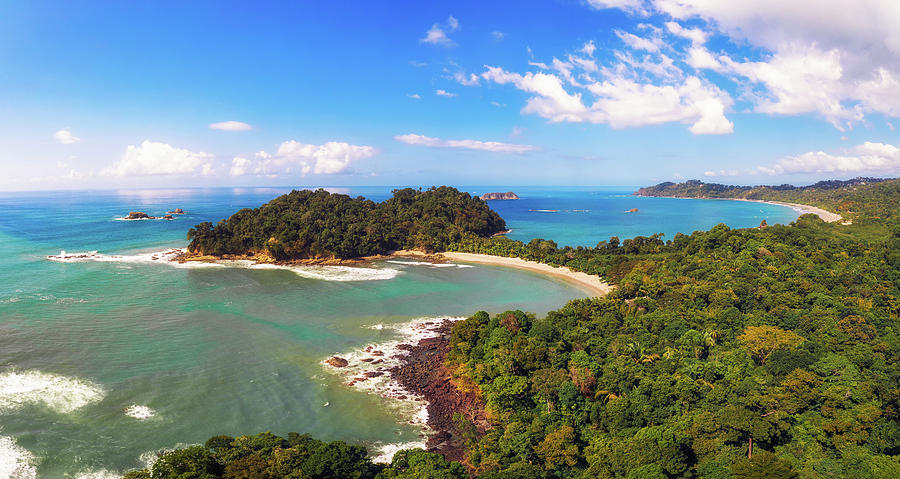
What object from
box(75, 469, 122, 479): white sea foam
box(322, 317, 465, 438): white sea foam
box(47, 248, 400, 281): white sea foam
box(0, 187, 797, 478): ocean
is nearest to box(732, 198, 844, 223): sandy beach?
box(0, 187, 797, 478): ocean

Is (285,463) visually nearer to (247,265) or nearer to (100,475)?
(100,475)

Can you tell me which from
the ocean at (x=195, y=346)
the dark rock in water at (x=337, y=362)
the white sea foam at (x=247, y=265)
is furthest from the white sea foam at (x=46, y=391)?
the white sea foam at (x=247, y=265)

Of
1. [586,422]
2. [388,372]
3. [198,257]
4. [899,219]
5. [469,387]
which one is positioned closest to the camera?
[586,422]

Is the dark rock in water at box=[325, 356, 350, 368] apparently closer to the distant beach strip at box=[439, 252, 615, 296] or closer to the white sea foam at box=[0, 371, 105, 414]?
the white sea foam at box=[0, 371, 105, 414]

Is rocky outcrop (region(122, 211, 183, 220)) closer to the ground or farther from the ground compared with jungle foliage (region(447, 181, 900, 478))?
farther from the ground

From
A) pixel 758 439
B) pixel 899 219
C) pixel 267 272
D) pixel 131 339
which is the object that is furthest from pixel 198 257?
pixel 899 219

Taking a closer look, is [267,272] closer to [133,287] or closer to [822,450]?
[133,287]

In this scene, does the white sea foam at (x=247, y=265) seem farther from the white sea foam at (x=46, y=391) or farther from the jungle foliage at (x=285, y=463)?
the jungle foliage at (x=285, y=463)
